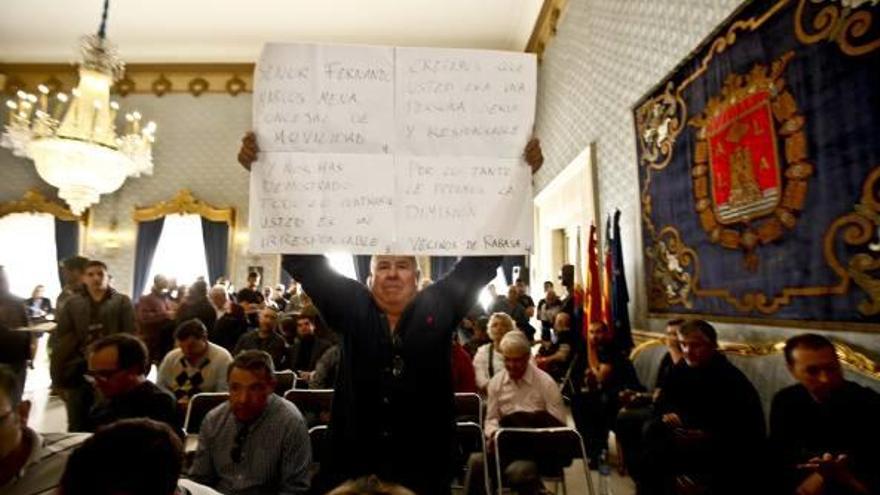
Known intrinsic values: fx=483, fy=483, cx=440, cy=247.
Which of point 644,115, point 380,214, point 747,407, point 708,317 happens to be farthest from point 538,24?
point 380,214

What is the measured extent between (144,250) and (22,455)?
31.5 ft

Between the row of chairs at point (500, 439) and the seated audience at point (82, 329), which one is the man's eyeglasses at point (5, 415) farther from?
the seated audience at point (82, 329)

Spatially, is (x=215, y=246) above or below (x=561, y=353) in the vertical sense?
above

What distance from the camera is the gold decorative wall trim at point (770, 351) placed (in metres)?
2.10

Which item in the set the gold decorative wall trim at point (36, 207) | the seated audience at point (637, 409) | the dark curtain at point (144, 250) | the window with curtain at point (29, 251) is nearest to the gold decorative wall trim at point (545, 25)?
the seated audience at point (637, 409)

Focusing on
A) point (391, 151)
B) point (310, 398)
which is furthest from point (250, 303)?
point (391, 151)

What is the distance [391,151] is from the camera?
57.9 inches

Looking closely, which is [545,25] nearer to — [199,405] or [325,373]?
[325,373]

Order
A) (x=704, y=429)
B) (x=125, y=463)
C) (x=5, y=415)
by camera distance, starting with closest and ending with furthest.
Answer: (x=125, y=463)
(x=5, y=415)
(x=704, y=429)

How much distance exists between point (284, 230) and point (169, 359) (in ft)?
8.00

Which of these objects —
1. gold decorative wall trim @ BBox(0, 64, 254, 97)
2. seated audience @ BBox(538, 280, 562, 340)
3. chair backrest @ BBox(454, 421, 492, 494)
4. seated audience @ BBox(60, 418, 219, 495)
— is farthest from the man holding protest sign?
gold decorative wall trim @ BBox(0, 64, 254, 97)

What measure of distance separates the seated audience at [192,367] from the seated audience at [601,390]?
8.47 ft

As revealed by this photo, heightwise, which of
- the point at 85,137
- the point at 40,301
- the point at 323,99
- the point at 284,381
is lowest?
the point at 284,381

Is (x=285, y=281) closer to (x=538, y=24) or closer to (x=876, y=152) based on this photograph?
(x=538, y=24)
